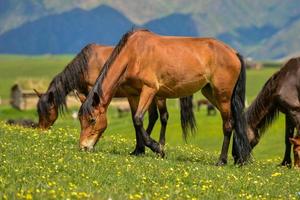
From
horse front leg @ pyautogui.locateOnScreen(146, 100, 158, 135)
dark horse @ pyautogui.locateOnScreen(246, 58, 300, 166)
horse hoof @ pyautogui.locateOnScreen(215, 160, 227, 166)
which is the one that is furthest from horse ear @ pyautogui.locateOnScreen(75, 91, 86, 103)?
horse hoof @ pyautogui.locateOnScreen(215, 160, 227, 166)

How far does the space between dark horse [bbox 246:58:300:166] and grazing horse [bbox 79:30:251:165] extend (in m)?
1.45

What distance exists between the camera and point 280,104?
19141 mm

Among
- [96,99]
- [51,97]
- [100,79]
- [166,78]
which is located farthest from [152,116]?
[51,97]

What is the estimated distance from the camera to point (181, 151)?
65.5 feet

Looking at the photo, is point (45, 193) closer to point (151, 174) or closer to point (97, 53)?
point (151, 174)

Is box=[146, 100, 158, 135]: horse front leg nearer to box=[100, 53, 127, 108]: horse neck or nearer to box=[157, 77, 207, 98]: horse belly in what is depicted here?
box=[157, 77, 207, 98]: horse belly

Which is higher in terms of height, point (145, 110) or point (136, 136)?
point (145, 110)

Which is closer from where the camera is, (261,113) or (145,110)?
(145,110)

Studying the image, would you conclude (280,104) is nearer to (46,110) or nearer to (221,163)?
(221,163)

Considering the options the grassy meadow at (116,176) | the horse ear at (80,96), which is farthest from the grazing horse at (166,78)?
the horse ear at (80,96)

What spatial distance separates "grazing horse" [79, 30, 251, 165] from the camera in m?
16.7

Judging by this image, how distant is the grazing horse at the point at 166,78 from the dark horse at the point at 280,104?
57.2 inches

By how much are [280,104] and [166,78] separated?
3.81 m

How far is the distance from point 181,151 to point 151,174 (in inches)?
259
